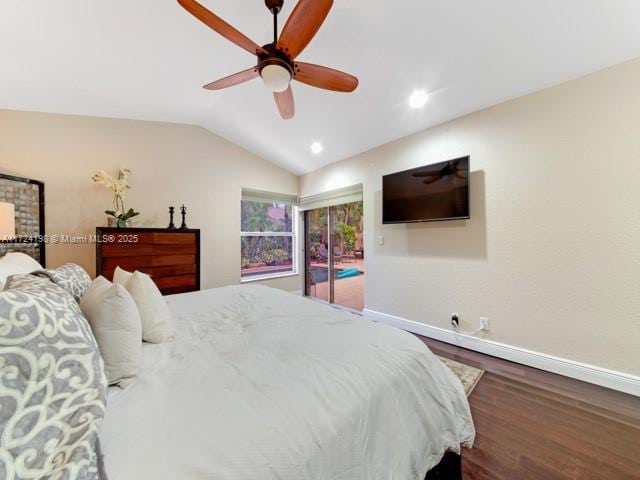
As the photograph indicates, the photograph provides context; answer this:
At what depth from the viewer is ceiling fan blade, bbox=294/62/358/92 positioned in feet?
5.20

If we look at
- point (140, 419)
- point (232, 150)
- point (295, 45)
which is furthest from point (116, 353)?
point (232, 150)

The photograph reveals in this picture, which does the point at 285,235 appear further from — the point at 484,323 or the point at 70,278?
the point at 70,278

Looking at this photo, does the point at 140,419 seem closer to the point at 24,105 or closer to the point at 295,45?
the point at 295,45

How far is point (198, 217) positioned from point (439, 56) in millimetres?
3227

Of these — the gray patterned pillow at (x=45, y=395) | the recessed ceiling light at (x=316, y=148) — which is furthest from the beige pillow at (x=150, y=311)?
the recessed ceiling light at (x=316, y=148)

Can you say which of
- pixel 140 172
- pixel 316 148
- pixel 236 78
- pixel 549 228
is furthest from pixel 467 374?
pixel 140 172

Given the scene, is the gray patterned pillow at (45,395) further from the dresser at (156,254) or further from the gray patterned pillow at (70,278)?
the dresser at (156,254)

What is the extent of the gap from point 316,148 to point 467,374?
3.03 m

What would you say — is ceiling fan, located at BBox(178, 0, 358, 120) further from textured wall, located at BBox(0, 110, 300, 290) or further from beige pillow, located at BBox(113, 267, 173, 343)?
textured wall, located at BBox(0, 110, 300, 290)

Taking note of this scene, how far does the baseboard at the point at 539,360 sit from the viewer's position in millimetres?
1789

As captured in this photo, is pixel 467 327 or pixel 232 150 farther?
pixel 232 150

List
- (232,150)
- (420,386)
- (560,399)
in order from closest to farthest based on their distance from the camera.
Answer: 1. (420,386)
2. (560,399)
3. (232,150)

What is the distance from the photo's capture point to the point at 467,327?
2.51m

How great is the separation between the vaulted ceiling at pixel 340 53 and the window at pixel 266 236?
1.68m
